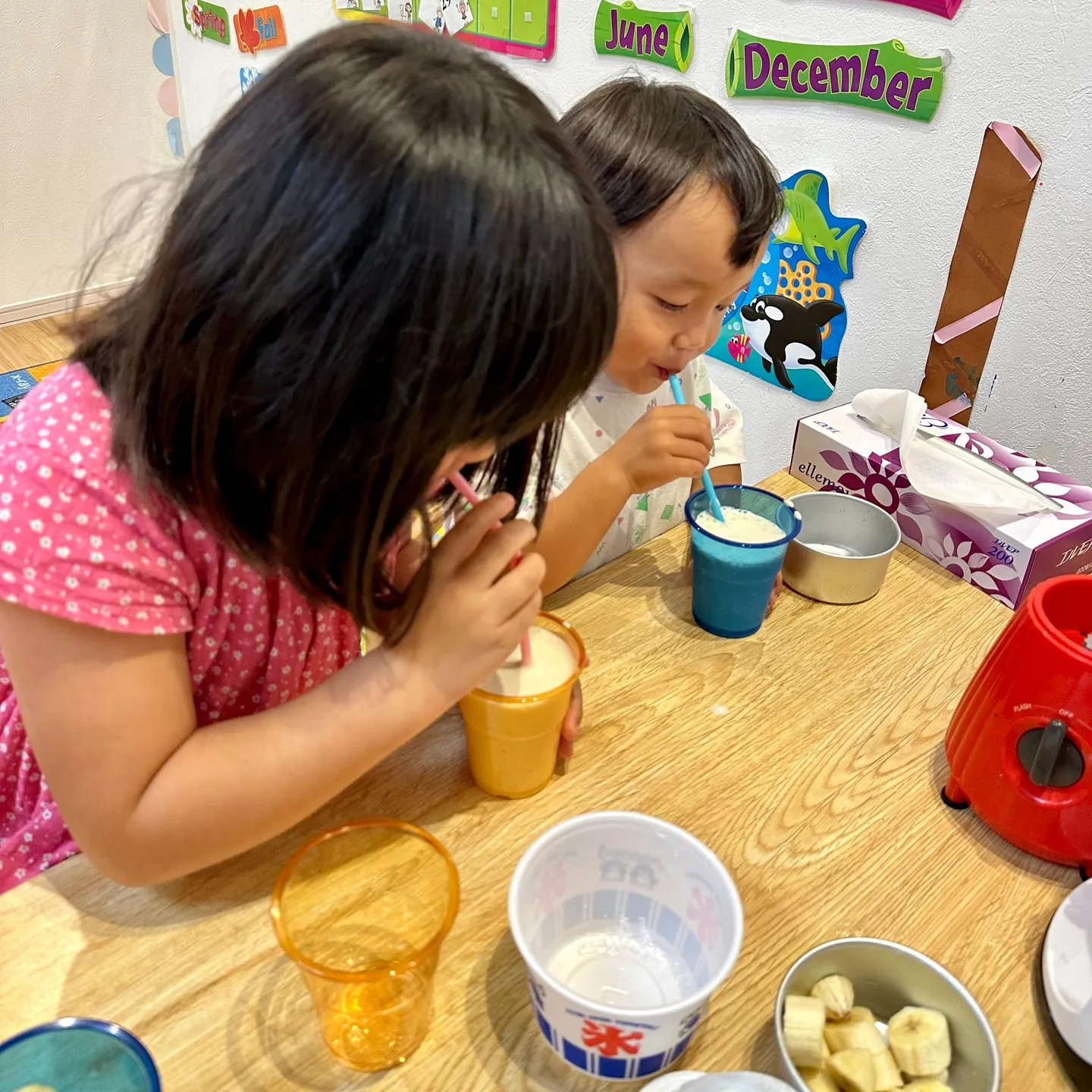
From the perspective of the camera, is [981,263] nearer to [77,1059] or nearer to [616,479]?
[616,479]

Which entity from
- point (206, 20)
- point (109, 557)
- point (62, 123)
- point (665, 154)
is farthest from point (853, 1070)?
point (62, 123)

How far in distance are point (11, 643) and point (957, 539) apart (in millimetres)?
897

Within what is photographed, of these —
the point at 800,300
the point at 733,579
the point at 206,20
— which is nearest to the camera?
the point at 733,579

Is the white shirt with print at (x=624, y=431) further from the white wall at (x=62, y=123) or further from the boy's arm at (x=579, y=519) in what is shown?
the white wall at (x=62, y=123)

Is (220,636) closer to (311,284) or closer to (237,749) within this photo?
(237,749)

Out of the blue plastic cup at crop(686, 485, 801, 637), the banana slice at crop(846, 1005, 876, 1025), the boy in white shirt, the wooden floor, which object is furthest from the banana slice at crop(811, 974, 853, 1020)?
the wooden floor

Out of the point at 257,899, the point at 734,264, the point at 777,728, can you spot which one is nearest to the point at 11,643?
the point at 257,899

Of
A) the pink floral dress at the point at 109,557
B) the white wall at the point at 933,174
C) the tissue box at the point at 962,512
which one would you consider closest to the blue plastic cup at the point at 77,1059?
the pink floral dress at the point at 109,557

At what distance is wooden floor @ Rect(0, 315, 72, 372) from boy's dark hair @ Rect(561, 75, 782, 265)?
2375mm

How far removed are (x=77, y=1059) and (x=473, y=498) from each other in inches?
15.3

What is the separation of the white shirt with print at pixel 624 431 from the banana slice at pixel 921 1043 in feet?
1.98

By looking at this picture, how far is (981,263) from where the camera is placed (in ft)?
4.18

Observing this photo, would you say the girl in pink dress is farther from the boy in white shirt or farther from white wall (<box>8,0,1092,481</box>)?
white wall (<box>8,0,1092,481</box>)

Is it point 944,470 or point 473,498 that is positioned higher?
point 473,498
